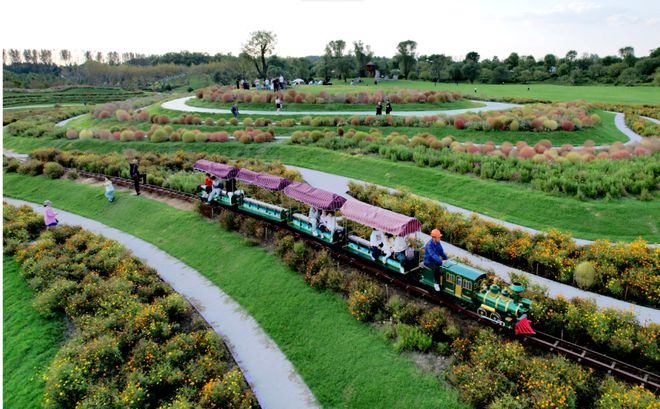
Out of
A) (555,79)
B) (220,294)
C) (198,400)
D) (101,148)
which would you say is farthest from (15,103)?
(555,79)

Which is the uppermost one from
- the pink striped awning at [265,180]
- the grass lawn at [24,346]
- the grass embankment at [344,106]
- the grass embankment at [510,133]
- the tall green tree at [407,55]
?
the tall green tree at [407,55]

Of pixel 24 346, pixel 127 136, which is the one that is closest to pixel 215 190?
pixel 24 346

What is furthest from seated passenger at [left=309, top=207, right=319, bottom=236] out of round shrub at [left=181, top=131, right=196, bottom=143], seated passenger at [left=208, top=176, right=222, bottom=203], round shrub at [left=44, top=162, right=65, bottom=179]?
round shrub at [left=44, top=162, right=65, bottom=179]

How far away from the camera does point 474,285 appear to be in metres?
12.7

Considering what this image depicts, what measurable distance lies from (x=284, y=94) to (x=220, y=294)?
39.3 m

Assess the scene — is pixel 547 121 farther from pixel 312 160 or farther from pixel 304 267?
pixel 304 267

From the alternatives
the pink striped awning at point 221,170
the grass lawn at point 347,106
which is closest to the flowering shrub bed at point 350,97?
the grass lawn at point 347,106

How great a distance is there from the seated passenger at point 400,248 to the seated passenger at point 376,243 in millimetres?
704

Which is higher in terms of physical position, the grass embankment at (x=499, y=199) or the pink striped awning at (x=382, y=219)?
the pink striped awning at (x=382, y=219)

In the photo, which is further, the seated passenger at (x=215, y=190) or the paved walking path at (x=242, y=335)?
the seated passenger at (x=215, y=190)

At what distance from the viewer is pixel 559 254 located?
52.7 feet

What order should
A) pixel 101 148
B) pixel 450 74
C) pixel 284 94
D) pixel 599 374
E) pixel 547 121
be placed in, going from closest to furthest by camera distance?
pixel 599 374
pixel 547 121
pixel 101 148
pixel 284 94
pixel 450 74

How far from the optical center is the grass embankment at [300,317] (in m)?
11.6

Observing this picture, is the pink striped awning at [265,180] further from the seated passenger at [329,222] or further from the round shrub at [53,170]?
the round shrub at [53,170]
